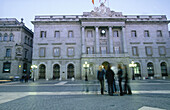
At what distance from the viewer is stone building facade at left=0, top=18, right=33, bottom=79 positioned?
3253cm

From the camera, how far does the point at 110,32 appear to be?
108 ft

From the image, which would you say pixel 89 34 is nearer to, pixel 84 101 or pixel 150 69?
pixel 150 69

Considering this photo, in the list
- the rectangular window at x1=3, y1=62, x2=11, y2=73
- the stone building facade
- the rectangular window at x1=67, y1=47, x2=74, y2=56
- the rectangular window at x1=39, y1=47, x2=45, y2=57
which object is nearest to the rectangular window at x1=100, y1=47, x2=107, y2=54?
the rectangular window at x1=67, y1=47, x2=74, y2=56

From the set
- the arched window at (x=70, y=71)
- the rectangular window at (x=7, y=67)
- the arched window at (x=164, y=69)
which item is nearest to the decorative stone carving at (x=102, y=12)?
the arched window at (x=70, y=71)

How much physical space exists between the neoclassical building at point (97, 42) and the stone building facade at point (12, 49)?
4.09 metres

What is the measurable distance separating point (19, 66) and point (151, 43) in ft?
122

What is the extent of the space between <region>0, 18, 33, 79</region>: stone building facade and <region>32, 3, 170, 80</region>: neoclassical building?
4.09m

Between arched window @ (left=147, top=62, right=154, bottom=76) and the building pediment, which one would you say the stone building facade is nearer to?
the building pediment

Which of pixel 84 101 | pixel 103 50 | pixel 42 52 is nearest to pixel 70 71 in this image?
pixel 42 52

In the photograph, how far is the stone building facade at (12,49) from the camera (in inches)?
1281

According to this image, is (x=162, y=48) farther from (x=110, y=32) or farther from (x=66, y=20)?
(x=66, y=20)

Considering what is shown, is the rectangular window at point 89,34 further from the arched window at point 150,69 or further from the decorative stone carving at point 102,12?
the arched window at point 150,69

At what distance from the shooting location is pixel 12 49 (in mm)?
33438

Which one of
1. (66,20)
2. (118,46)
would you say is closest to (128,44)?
(118,46)
